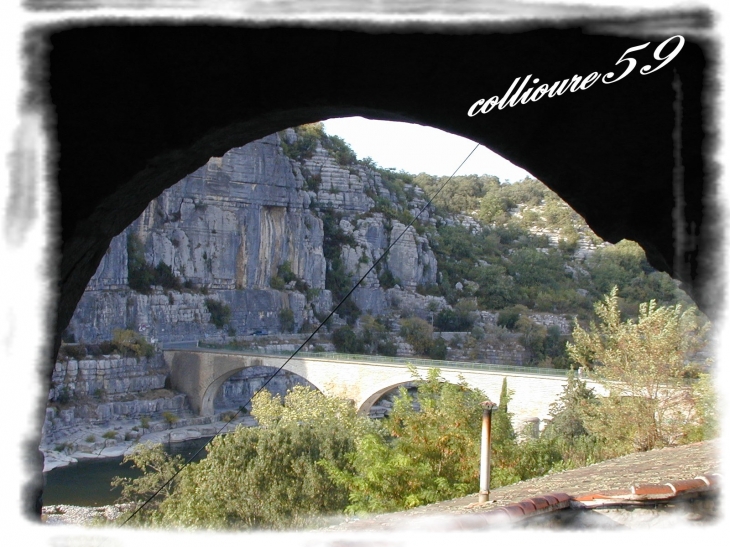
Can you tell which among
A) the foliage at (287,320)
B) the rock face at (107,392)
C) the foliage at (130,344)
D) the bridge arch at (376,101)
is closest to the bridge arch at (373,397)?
the rock face at (107,392)

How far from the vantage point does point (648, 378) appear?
503 inches

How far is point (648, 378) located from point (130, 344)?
30494 mm

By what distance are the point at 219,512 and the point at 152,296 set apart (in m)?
30.3

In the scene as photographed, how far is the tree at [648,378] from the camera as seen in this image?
12.1 m

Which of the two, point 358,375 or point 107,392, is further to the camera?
point 107,392

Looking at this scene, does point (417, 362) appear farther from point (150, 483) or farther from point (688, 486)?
point (688, 486)

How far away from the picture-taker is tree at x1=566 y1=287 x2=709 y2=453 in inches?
478

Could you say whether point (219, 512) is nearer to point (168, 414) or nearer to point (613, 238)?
point (613, 238)

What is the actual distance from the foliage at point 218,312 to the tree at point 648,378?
1312 inches

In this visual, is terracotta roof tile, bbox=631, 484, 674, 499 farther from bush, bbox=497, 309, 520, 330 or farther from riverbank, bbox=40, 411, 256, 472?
bush, bbox=497, 309, 520, 330

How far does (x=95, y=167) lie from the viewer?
6.15 feet

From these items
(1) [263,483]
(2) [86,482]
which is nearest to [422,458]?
(1) [263,483]

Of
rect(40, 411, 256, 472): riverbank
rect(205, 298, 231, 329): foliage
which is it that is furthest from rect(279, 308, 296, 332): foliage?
rect(40, 411, 256, 472): riverbank

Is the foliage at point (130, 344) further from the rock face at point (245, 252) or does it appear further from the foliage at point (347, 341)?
the foliage at point (347, 341)
